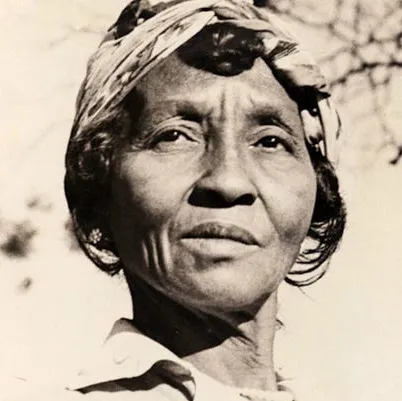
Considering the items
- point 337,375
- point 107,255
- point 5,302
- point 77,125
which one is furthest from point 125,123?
point 337,375

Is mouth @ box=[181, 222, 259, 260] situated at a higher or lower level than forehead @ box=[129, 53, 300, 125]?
lower

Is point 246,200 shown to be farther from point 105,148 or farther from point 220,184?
point 105,148

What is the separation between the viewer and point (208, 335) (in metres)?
1.39

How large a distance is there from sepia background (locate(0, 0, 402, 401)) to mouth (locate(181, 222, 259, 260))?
0.11 m

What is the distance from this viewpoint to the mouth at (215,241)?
1378mm

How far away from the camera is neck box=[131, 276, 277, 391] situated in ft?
4.51

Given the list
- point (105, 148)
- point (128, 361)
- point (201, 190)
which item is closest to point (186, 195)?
point (201, 190)

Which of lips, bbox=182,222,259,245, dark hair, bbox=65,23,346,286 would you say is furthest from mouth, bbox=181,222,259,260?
dark hair, bbox=65,23,346,286

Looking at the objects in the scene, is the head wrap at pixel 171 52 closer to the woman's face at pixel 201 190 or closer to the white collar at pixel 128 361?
the woman's face at pixel 201 190

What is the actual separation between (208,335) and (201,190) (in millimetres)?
202

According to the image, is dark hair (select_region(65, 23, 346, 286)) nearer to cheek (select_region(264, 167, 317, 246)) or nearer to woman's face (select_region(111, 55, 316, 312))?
woman's face (select_region(111, 55, 316, 312))

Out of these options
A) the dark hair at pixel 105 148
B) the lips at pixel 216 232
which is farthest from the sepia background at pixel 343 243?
the lips at pixel 216 232

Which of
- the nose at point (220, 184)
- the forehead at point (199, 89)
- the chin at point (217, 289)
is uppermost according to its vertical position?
the forehead at point (199, 89)

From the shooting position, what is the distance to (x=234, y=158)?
1392mm
